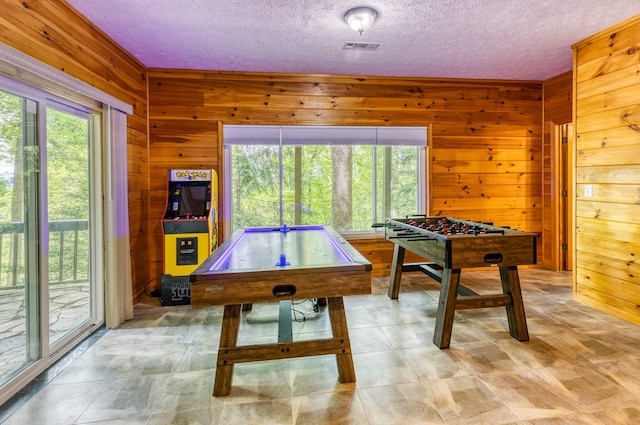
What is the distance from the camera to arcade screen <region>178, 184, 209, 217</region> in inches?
147

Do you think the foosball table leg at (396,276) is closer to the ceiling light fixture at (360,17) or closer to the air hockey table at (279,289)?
the air hockey table at (279,289)

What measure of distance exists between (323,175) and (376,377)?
2.98m

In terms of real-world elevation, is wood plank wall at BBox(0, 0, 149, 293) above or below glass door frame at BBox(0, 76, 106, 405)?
above

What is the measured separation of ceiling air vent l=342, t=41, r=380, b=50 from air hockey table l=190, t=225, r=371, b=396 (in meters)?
2.17

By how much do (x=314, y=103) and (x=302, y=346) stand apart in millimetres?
→ 3252

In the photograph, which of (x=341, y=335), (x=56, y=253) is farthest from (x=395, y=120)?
(x=56, y=253)

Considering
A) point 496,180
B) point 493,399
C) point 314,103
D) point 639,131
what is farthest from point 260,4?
point 496,180

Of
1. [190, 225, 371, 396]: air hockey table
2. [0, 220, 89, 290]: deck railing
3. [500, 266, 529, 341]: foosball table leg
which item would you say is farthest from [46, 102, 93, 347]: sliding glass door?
[500, 266, 529, 341]: foosball table leg

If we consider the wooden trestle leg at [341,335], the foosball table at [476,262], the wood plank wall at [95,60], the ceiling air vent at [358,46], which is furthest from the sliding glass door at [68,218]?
the foosball table at [476,262]

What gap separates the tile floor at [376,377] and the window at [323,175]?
1.70m

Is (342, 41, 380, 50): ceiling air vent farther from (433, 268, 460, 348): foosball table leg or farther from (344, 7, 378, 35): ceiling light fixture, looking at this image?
(433, 268, 460, 348): foosball table leg

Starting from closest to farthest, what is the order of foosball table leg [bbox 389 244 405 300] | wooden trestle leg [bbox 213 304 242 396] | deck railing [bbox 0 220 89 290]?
wooden trestle leg [bbox 213 304 242 396] → deck railing [bbox 0 220 89 290] → foosball table leg [bbox 389 244 405 300]

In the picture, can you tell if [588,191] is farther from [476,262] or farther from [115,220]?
[115,220]

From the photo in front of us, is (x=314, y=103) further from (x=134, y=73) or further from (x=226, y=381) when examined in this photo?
(x=226, y=381)
